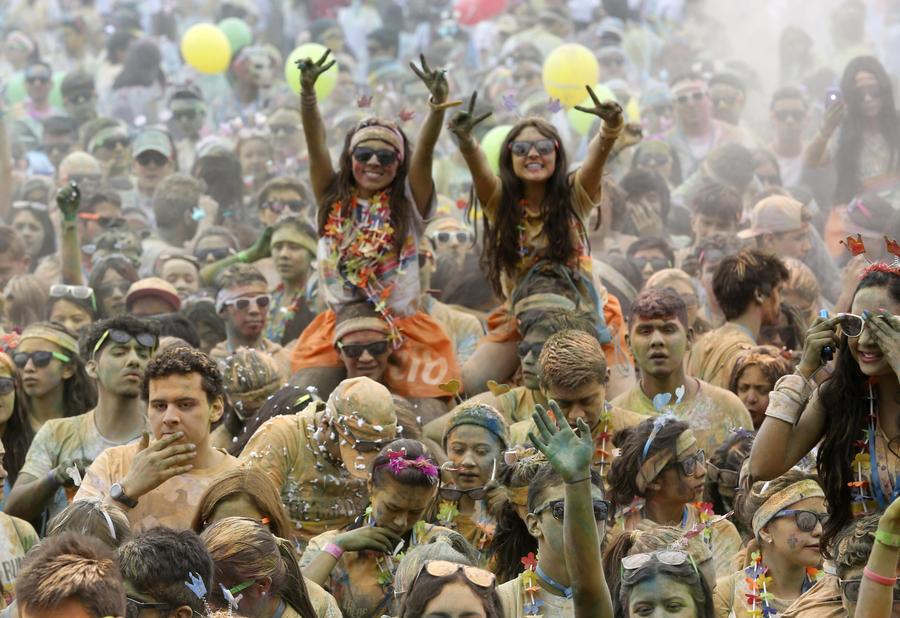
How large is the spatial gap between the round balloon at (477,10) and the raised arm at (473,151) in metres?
11.9

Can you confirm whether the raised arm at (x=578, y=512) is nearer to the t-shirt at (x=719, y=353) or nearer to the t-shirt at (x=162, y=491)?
the t-shirt at (x=162, y=491)

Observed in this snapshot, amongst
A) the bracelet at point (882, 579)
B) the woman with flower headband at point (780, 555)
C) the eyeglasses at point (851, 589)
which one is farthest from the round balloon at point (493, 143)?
the bracelet at point (882, 579)

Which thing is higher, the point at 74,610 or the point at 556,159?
the point at 556,159

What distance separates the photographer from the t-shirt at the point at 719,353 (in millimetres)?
9859

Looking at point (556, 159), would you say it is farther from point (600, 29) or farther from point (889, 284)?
point (600, 29)

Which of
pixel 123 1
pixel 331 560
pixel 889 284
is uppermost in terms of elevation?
pixel 123 1

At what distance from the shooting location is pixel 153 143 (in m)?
16.5

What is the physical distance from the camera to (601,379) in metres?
8.39

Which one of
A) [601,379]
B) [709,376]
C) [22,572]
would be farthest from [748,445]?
[22,572]

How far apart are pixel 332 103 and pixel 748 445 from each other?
11.0 meters

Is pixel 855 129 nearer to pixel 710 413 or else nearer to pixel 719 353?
pixel 719 353

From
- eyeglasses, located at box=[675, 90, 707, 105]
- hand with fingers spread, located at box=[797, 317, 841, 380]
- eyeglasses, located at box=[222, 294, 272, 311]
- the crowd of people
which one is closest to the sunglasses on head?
the crowd of people

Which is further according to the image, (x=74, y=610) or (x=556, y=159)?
(x=556, y=159)

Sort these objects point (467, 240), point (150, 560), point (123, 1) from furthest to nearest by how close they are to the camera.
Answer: point (123, 1)
point (467, 240)
point (150, 560)
